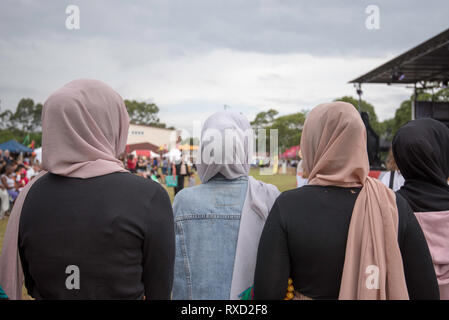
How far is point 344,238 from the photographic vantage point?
1.54m

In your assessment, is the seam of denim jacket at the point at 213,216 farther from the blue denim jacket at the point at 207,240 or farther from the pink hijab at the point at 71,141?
the pink hijab at the point at 71,141

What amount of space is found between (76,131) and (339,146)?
45.8 inches

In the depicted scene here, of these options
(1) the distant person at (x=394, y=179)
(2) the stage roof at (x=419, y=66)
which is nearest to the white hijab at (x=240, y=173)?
(1) the distant person at (x=394, y=179)

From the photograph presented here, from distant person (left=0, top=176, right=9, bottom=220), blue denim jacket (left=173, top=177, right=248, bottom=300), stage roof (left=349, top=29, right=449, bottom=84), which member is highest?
stage roof (left=349, top=29, right=449, bottom=84)

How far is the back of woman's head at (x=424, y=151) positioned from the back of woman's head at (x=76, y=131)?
1.66 meters

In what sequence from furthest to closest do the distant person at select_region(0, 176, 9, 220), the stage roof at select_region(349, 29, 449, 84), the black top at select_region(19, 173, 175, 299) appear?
the stage roof at select_region(349, 29, 449, 84), the distant person at select_region(0, 176, 9, 220), the black top at select_region(19, 173, 175, 299)

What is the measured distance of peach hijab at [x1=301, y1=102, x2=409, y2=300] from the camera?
152 cm

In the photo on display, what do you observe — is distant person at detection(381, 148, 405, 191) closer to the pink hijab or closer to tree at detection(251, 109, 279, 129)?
the pink hijab

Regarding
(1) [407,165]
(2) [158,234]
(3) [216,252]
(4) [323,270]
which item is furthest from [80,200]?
(1) [407,165]

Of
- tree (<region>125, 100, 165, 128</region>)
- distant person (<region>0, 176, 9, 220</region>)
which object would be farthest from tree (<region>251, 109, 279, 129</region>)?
distant person (<region>0, 176, 9, 220</region>)

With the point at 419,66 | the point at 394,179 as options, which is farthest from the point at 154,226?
the point at 419,66

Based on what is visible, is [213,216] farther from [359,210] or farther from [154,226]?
[359,210]

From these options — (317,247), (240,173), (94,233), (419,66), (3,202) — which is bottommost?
(3,202)

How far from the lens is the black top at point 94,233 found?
140cm
